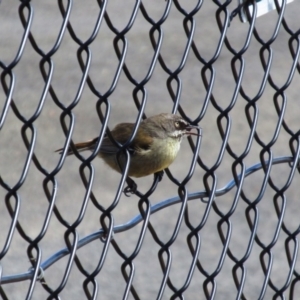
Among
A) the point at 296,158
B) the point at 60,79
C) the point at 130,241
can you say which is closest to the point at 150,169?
the point at 296,158

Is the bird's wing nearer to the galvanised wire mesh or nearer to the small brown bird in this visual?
the small brown bird

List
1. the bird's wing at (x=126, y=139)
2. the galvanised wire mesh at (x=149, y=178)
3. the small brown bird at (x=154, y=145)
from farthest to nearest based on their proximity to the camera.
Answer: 1. the galvanised wire mesh at (x=149, y=178)
2. the small brown bird at (x=154, y=145)
3. the bird's wing at (x=126, y=139)

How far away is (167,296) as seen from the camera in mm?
6645

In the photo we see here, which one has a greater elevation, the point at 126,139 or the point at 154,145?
the point at 126,139

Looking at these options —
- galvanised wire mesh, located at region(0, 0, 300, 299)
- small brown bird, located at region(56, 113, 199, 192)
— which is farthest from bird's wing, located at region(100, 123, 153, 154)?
galvanised wire mesh, located at region(0, 0, 300, 299)

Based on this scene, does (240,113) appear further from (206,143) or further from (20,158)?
(20,158)

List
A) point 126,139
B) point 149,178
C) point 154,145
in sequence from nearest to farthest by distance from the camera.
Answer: point 126,139
point 154,145
point 149,178

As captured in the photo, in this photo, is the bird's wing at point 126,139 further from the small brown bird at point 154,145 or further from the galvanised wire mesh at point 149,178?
the galvanised wire mesh at point 149,178

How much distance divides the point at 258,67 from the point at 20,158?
11.7 ft

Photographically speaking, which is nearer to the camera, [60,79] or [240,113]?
[240,113]

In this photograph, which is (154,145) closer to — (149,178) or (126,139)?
(126,139)

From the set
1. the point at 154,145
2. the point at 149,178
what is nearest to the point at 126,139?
the point at 154,145

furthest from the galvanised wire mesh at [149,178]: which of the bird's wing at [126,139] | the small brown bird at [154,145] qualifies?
the bird's wing at [126,139]

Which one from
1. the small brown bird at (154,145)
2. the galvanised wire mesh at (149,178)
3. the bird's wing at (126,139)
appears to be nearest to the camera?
the bird's wing at (126,139)
